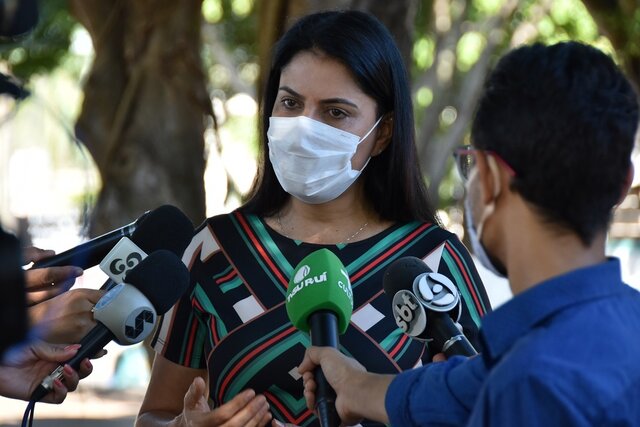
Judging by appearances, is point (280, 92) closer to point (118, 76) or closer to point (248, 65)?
point (118, 76)

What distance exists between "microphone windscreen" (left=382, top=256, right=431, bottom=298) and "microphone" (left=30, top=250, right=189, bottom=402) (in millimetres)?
536

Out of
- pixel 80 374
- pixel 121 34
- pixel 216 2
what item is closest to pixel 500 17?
pixel 216 2

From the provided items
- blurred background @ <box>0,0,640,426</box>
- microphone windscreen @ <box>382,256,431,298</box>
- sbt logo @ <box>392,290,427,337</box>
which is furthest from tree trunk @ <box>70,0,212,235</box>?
sbt logo @ <box>392,290,427,337</box>

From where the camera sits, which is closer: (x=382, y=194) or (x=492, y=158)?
(x=492, y=158)

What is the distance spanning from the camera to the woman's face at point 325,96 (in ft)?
11.0

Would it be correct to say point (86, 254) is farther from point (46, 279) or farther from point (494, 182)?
point (494, 182)

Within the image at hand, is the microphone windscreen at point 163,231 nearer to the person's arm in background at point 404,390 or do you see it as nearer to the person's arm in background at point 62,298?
the person's arm in background at point 62,298

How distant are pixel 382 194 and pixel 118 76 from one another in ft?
14.7

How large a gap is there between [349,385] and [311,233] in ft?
3.64

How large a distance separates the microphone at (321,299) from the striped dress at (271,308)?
0.43 meters

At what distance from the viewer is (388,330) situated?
321cm

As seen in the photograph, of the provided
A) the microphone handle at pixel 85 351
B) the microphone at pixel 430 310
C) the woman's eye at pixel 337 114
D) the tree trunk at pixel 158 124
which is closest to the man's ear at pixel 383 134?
the woman's eye at pixel 337 114

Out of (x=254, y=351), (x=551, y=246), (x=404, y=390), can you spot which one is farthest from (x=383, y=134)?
(x=551, y=246)

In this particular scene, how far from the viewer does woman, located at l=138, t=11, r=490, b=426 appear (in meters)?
3.17
